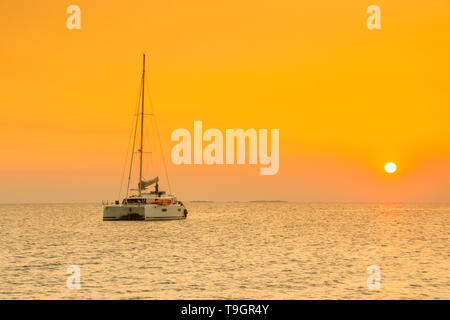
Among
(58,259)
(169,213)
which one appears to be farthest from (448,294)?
(169,213)

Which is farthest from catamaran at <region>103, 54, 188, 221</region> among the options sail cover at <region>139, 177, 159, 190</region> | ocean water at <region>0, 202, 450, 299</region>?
ocean water at <region>0, 202, 450, 299</region>

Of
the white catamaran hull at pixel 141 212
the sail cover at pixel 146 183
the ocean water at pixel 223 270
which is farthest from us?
the sail cover at pixel 146 183

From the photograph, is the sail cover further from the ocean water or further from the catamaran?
the ocean water

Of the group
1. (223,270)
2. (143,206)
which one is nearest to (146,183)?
(143,206)

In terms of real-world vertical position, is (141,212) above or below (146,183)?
below

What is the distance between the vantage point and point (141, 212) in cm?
9506

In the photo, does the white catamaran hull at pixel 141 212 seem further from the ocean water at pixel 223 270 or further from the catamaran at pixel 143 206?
the ocean water at pixel 223 270

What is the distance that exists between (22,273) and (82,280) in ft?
20.1

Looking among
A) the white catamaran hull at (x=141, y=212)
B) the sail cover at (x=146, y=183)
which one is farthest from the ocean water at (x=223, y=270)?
the sail cover at (x=146, y=183)

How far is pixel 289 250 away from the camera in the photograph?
5559 cm

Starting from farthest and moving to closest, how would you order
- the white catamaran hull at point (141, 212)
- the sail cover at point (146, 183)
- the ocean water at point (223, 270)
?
1. the sail cover at point (146, 183)
2. the white catamaran hull at point (141, 212)
3. the ocean water at point (223, 270)

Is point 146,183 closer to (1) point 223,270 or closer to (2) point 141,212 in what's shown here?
(2) point 141,212

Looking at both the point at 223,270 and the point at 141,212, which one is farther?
the point at 141,212

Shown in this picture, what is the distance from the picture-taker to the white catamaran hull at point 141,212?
95.2 metres
